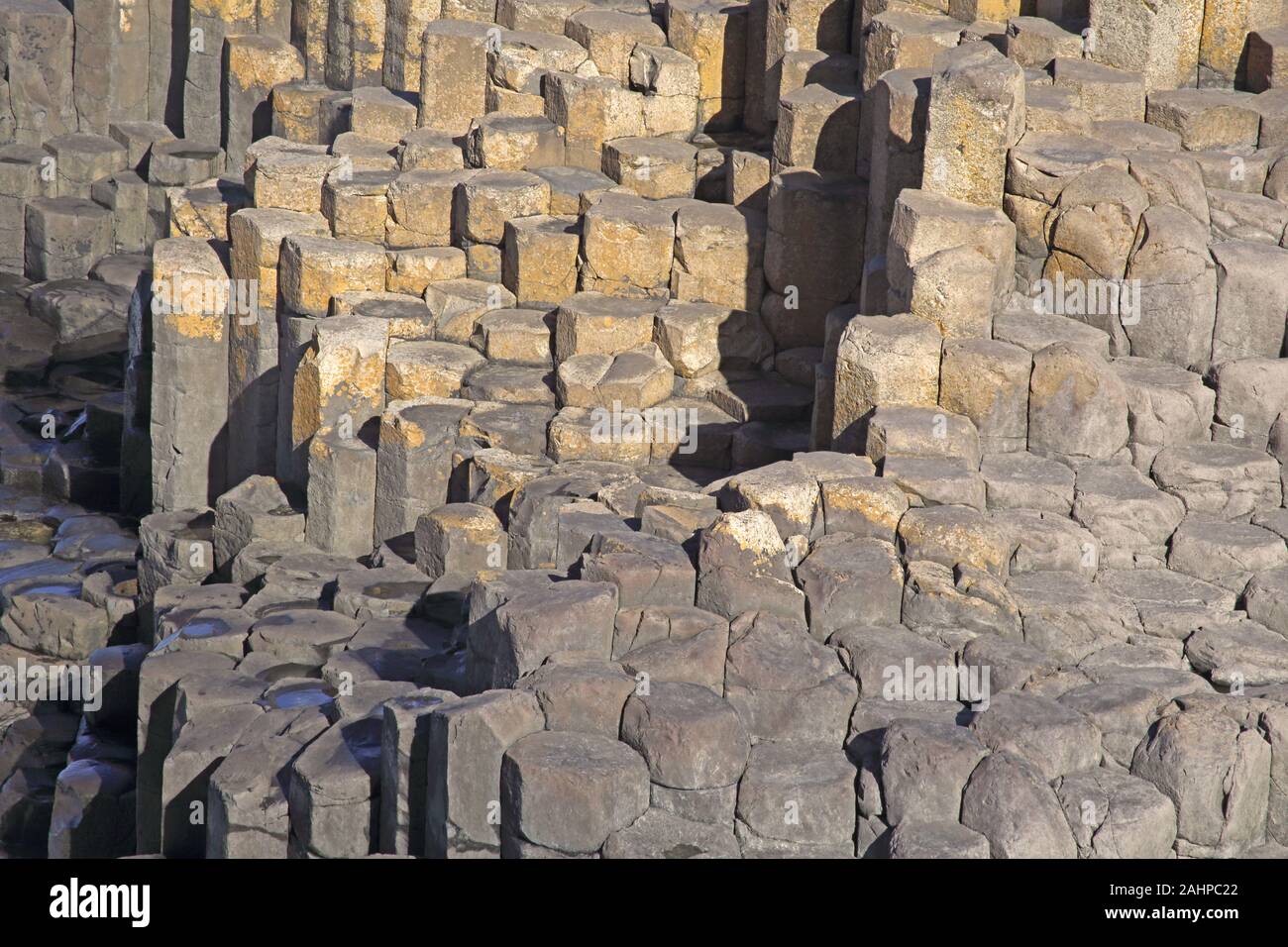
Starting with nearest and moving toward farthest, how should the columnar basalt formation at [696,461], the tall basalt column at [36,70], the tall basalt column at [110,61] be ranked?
1. the columnar basalt formation at [696,461]
2. the tall basalt column at [110,61]
3. the tall basalt column at [36,70]

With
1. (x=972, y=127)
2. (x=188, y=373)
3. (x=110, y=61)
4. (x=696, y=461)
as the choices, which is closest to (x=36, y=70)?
(x=110, y=61)

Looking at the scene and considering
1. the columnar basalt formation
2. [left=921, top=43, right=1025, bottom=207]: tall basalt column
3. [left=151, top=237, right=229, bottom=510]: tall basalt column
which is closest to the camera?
the columnar basalt formation

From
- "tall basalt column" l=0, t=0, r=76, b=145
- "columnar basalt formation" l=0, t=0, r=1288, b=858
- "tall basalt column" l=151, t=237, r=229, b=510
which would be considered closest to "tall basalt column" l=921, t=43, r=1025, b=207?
"columnar basalt formation" l=0, t=0, r=1288, b=858

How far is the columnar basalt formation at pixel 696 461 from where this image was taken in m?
11.0

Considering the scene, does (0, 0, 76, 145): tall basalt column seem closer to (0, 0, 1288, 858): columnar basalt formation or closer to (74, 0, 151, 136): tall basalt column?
(74, 0, 151, 136): tall basalt column

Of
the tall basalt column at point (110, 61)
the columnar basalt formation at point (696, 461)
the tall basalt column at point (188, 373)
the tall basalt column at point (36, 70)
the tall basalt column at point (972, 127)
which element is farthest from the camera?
the tall basalt column at point (36, 70)

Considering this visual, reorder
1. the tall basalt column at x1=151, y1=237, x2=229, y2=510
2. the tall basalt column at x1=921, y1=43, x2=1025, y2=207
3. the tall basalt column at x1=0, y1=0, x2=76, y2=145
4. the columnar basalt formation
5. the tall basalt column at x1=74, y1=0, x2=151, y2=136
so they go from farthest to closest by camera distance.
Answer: the tall basalt column at x1=0, y1=0, x2=76, y2=145, the tall basalt column at x1=74, y1=0, x2=151, y2=136, the tall basalt column at x1=151, y1=237, x2=229, y2=510, the tall basalt column at x1=921, y1=43, x2=1025, y2=207, the columnar basalt formation

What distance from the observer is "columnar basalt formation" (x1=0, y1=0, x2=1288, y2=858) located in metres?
11.0

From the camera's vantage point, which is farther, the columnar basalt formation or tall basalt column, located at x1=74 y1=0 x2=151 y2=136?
tall basalt column, located at x1=74 y1=0 x2=151 y2=136

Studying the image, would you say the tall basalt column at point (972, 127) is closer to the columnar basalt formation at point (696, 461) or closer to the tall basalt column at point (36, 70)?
the columnar basalt formation at point (696, 461)

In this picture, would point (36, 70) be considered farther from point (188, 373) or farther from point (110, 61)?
point (188, 373)

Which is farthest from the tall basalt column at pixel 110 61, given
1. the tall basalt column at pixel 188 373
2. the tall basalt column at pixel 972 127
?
the tall basalt column at pixel 972 127

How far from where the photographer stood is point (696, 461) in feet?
53.2

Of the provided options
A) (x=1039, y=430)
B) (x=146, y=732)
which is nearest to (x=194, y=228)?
(x=146, y=732)
